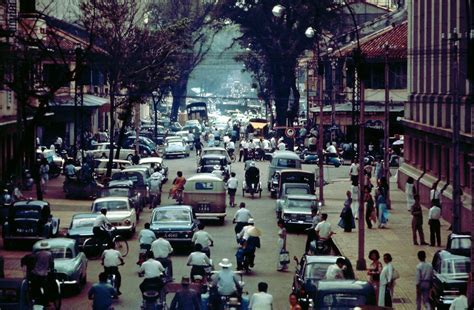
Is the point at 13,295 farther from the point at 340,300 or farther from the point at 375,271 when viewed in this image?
the point at 375,271

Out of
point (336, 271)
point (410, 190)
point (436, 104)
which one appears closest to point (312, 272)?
point (336, 271)

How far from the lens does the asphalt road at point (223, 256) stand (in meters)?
33.8

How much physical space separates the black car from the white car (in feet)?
55.6

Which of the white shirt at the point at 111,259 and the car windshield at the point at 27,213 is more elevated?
the car windshield at the point at 27,213

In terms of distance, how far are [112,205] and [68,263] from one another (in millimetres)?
12973

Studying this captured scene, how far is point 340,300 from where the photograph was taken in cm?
2541

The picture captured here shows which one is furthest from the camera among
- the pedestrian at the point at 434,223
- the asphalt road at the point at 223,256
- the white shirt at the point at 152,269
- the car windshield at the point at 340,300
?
the pedestrian at the point at 434,223

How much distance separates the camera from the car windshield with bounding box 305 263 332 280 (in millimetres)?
30188

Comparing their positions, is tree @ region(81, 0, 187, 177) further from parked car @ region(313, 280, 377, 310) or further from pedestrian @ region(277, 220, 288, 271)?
parked car @ region(313, 280, 377, 310)

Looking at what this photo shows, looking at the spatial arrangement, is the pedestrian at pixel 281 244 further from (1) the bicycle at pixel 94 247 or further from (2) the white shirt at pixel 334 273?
(2) the white shirt at pixel 334 273

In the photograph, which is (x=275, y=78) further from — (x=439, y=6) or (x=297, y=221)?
(x=297, y=221)

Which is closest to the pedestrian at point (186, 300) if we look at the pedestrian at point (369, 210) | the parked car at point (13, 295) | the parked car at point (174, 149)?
the parked car at point (13, 295)

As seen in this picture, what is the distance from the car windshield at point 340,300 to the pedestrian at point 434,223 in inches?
690

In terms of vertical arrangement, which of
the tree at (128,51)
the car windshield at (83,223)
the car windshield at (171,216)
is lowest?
the car windshield at (83,223)
